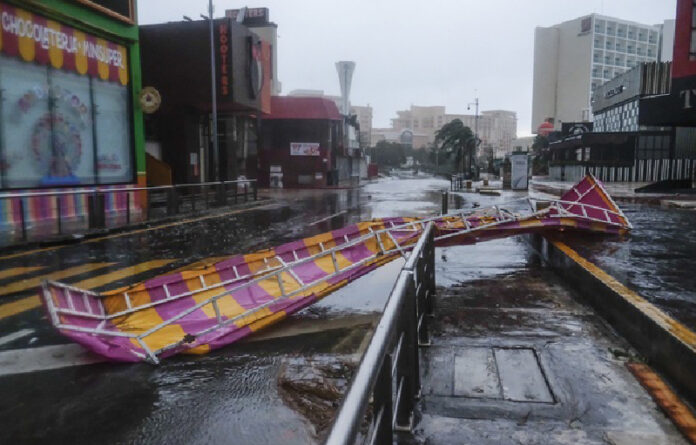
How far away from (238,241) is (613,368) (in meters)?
8.96

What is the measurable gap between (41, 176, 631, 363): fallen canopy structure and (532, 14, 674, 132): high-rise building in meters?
154

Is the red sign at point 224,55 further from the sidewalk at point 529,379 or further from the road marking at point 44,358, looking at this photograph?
the road marking at point 44,358

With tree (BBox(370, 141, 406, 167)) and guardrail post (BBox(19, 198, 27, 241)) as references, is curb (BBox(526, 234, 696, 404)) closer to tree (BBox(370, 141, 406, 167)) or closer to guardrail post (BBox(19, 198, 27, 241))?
guardrail post (BBox(19, 198, 27, 241))

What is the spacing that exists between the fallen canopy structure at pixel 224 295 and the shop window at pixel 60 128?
10.7m

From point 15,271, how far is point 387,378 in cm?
848

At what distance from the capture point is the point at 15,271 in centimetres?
875

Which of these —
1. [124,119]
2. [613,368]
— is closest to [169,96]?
[124,119]

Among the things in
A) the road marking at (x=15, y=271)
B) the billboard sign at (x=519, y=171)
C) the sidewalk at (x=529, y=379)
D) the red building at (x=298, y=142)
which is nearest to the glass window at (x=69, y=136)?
the road marking at (x=15, y=271)

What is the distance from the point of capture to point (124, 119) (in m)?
19.2

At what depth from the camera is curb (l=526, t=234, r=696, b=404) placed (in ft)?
12.5

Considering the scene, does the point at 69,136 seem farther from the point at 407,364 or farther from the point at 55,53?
the point at 407,364

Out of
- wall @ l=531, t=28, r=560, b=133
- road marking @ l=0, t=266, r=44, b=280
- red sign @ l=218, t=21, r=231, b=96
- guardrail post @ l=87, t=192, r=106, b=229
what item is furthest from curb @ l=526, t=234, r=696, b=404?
wall @ l=531, t=28, r=560, b=133

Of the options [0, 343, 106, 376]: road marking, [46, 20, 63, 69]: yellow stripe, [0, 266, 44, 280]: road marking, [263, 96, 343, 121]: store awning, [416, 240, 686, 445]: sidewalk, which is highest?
[263, 96, 343, 121]: store awning

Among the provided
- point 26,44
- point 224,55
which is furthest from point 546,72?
point 26,44
